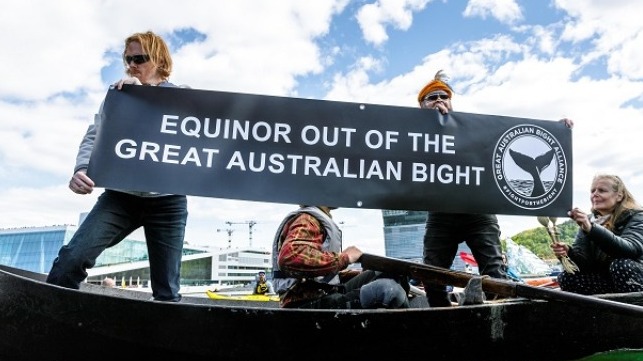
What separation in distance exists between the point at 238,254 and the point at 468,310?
95.3 meters

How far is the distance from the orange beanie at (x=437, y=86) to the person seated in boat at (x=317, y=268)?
151 centimetres

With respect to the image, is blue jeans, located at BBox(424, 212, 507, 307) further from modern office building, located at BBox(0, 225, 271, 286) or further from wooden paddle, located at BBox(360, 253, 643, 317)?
modern office building, located at BBox(0, 225, 271, 286)

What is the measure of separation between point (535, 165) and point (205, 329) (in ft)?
7.73

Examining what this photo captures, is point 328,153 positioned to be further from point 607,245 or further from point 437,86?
point 607,245

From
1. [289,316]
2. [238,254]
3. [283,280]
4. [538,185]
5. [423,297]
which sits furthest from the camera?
[238,254]

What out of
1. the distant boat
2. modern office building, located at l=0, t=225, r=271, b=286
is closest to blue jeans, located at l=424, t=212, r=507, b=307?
the distant boat

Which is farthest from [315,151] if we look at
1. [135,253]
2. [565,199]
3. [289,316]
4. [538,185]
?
[135,253]

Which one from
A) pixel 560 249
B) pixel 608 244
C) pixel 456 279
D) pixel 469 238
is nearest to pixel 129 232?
pixel 456 279

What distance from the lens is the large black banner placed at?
287cm

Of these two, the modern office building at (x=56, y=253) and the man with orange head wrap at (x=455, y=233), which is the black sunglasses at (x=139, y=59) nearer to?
the man with orange head wrap at (x=455, y=233)

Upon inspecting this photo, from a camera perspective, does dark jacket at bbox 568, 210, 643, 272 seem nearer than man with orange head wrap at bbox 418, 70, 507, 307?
Yes

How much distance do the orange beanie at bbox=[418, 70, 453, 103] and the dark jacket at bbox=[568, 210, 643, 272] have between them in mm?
1431

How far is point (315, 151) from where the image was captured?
3025mm

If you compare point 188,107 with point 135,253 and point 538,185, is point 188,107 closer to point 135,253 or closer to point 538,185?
point 538,185
